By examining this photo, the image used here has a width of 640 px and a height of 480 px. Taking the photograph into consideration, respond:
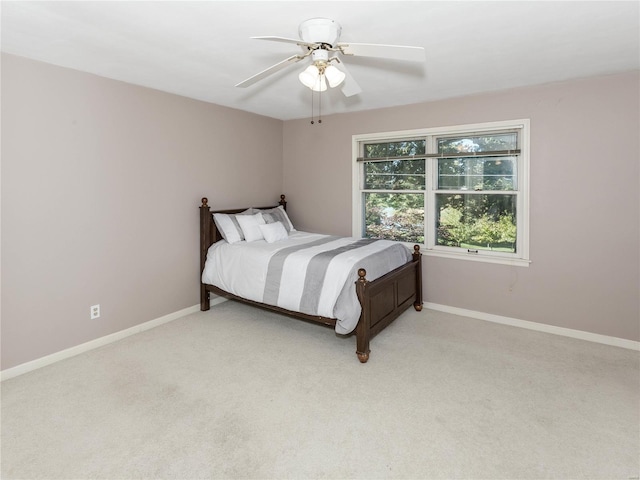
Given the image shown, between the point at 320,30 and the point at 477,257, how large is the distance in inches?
112

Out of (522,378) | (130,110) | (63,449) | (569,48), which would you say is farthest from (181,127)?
(522,378)

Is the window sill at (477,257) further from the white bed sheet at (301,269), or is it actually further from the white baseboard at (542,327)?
the white baseboard at (542,327)

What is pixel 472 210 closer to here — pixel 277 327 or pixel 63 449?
pixel 277 327

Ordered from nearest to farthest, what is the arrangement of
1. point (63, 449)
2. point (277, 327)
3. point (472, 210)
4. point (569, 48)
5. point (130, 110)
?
1. point (63, 449)
2. point (569, 48)
3. point (130, 110)
4. point (277, 327)
5. point (472, 210)

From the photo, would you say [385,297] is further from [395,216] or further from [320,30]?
[320,30]

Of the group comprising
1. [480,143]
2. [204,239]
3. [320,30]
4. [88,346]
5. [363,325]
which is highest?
[320,30]

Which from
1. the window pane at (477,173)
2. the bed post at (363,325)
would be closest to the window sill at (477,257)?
the window pane at (477,173)

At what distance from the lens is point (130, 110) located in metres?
3.47

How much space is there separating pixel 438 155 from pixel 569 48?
163 cm

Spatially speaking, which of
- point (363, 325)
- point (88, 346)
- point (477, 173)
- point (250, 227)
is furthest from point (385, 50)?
point (88, 346)

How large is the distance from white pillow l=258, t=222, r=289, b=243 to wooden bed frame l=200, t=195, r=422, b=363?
1.66 ft

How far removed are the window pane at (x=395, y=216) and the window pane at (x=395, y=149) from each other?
48cm

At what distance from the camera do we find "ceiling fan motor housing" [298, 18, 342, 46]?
7.09 ft

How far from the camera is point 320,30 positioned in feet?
7.15
